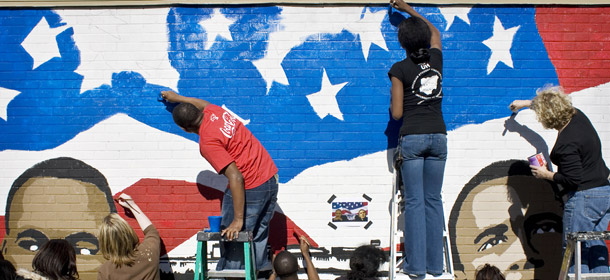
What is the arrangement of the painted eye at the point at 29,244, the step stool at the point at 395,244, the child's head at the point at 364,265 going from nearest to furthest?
the step stool at the point at 395,244 → the child's head at the point at 364,265 → the painted eye at the point at 29,244

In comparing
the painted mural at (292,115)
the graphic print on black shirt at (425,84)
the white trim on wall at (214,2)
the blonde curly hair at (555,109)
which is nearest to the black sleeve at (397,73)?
the graphic print on black shirt at (425,84)

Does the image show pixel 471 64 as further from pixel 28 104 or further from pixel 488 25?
pixel 28 104

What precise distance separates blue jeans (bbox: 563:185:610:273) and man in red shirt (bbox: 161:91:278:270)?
8.71 ft

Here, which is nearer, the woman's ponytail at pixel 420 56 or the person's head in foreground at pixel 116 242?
the person's head in foreground at pixel 116 242

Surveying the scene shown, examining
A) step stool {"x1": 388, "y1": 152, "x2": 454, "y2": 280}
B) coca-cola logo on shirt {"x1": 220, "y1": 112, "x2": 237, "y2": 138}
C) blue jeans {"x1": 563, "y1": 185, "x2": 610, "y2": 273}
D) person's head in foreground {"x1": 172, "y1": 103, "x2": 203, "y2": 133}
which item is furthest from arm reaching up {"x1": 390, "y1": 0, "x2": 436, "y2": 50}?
person's head in foreground {"x1": 172, "y1": 103, "x2": 203, "y2": 133}

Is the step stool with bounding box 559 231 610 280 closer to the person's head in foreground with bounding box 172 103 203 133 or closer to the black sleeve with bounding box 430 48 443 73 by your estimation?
the black sleeve with bounding box 430 48 443 73

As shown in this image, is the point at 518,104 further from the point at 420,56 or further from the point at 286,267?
the point at 286,267

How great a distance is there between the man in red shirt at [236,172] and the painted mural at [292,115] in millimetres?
886

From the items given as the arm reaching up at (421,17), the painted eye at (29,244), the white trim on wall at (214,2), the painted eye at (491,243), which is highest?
the white trim on wall at (214,2)

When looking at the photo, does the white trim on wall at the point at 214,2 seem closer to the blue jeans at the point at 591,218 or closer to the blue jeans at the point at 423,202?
the blue jeans at the point at 423,202

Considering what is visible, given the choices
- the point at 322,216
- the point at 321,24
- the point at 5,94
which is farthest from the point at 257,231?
the point at 5,94

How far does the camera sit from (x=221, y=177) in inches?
222

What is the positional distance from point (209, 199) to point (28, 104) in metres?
2.17

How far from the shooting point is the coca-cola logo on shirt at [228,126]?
447 cm
